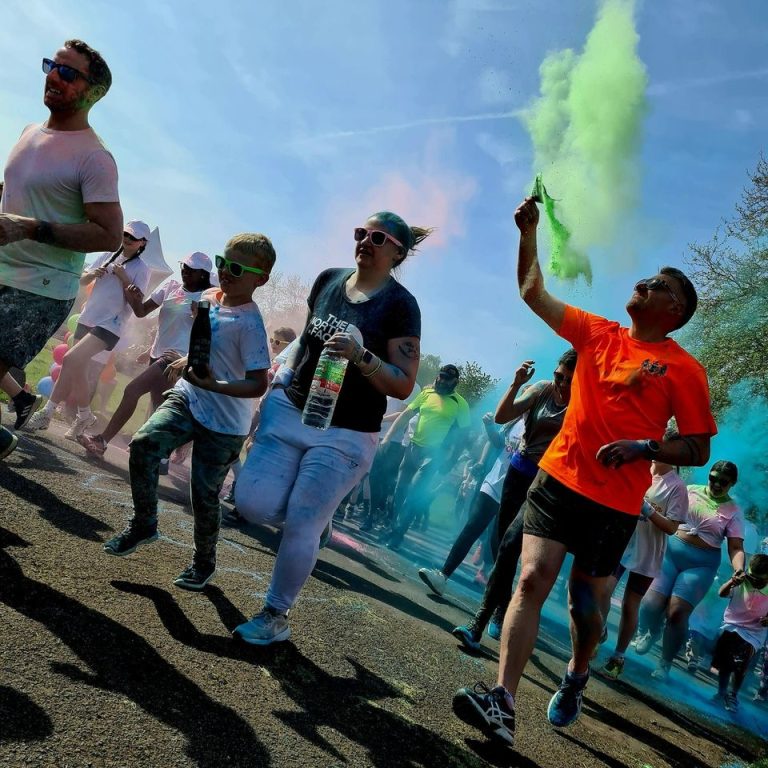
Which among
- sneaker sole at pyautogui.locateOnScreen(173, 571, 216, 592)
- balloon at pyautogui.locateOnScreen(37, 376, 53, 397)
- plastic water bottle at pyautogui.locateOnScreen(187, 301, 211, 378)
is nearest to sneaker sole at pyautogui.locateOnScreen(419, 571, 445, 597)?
sneaker sole at pyautogui.locateOnScreen(173, 571, 216, 592)

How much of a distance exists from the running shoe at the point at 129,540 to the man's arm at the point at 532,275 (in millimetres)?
2256

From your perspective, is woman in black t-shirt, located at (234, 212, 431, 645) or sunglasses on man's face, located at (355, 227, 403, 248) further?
sunglasses on man's face, located at (355, 227, 403, 248)

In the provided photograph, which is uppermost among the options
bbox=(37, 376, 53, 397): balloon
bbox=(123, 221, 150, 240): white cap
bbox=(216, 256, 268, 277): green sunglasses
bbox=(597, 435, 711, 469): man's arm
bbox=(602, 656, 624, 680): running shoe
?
bbox=(123, 221, 150, 240): white cap

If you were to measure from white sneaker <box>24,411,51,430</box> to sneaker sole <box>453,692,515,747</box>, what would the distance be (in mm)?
5141

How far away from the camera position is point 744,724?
598 centimetres

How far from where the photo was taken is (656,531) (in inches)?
235

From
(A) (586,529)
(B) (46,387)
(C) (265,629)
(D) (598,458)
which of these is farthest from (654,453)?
(B) (46,387)

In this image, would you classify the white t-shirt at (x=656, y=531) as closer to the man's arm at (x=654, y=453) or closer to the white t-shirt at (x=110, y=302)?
the man's arm at (x=654, y=453)

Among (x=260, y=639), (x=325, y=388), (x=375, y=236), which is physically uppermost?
(x=375, y=236)

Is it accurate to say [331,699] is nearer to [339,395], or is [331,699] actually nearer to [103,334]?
[339,395]

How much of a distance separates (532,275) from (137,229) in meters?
4.85

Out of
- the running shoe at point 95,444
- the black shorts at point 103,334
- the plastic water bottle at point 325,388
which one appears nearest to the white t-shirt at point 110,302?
the black shorts at point 103,334

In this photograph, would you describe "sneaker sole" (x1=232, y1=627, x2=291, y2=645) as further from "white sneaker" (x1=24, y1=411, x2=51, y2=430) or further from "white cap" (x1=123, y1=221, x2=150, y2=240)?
"white cap" (x1=123, y1=221, x2=150, y2=240)

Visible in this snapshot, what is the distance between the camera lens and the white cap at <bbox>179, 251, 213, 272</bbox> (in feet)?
20.8
